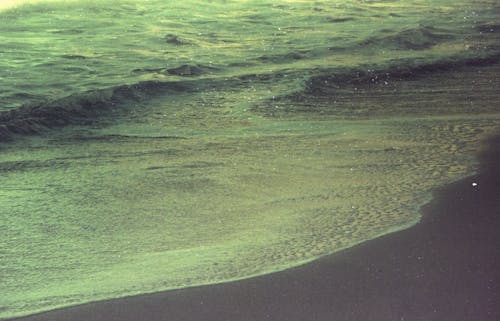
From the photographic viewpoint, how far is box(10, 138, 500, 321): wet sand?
184 cm

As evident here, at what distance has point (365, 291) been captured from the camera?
76.5 inches

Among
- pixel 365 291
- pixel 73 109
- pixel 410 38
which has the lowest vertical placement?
pixel 73 109

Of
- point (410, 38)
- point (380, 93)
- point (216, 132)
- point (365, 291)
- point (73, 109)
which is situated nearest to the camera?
point (365, 291)

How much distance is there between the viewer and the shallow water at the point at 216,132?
232cm

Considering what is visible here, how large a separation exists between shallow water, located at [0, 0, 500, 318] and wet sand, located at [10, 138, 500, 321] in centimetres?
9

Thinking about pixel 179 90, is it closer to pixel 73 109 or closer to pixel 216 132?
pixel 73 109

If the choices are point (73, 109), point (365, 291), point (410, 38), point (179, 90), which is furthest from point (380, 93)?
point (365, 291)

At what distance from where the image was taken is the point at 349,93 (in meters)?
4.68

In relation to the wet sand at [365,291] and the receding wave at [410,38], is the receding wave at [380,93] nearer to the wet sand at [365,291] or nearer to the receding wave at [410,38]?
the receding wave at [410,38]

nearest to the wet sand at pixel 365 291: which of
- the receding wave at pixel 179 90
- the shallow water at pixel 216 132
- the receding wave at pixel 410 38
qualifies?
the shallow water at pixel 216 132

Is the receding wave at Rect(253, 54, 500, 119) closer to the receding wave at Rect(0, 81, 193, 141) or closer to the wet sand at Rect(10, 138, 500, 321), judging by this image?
the receding wave at Rect(0, 81, 193, 141)

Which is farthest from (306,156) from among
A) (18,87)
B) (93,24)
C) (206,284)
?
(93,24)

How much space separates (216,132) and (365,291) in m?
2.03

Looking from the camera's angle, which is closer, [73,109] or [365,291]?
[365,291]
